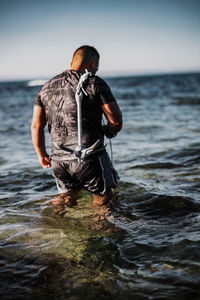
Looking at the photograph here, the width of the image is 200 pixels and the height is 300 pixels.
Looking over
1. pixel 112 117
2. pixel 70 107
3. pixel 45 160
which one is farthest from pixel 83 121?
pixel 45 160

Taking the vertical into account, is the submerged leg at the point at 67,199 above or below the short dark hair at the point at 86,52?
below

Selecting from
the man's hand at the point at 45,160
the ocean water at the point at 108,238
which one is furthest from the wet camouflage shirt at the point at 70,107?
the ocean water at the point at 108,238

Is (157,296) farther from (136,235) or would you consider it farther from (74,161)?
(74,161)

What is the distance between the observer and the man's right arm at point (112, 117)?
325 centimetres

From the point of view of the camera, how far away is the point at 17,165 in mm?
6887

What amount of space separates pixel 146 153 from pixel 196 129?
3.65 meters

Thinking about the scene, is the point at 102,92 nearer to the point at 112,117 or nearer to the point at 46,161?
the point at 112,117

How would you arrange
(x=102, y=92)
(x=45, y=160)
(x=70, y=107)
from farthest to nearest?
(x=45, y=160) → (x=70, y=107) → (x=102, y=92)

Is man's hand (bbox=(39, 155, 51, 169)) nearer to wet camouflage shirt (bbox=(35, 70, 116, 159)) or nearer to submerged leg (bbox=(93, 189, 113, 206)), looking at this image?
wet camouflage shirt (bbox=(35, 70, 116, 159))

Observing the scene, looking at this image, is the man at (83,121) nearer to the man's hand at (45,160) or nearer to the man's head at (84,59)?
the man's head at (84,59)

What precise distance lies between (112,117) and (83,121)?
1.12 ft

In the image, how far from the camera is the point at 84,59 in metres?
3.42

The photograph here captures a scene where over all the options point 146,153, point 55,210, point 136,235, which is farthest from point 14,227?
point 146,153

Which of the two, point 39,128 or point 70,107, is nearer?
point 70,107
